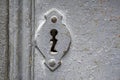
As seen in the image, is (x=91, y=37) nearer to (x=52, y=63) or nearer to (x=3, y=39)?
(x=52, y=63)

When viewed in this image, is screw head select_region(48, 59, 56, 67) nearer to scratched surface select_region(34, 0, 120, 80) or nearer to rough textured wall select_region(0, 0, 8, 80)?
scratched surface select_region(34, 0, 120, 80)

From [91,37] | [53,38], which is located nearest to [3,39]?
[53,38]

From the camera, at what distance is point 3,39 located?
2.94ft

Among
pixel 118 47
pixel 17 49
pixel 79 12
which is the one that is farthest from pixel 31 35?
pixel 118 47

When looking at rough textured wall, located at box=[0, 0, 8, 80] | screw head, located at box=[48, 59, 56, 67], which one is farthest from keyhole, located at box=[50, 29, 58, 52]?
rough textured wall, located at box=[0, 0, 8, 80]

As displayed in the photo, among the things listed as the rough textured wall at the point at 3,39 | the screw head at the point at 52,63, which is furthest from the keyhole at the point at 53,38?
the rough textured wall at the point at 3,39

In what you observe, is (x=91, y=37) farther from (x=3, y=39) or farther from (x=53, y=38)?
(x=3, y=39)

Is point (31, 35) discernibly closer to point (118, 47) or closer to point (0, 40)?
point (0, 40)

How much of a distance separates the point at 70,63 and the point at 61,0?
0.19 m

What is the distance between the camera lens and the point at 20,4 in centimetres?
88

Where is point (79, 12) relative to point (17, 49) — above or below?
above

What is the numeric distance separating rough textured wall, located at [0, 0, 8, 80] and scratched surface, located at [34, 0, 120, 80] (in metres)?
0.10

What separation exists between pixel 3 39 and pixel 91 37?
26 centimetres

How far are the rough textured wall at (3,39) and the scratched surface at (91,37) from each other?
0.32 ft
